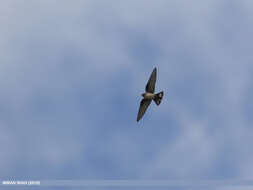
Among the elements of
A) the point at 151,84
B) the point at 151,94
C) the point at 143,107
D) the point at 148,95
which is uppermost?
the point at 151,84

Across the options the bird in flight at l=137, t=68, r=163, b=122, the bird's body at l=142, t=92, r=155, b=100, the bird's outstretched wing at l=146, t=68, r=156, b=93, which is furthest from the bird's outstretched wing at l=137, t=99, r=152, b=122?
the bird's outstretched wing at l=146, t=68, r=156, b=93

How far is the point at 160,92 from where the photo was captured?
8462 centimetres

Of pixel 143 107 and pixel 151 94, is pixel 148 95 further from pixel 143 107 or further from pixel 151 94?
pixel 143 107

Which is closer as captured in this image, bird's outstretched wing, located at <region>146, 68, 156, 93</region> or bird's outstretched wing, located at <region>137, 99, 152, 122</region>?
bird's outstretched wing, located at <region>146, 68, 156, 93</region>

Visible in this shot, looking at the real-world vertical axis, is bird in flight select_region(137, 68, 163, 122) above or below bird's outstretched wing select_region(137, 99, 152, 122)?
above

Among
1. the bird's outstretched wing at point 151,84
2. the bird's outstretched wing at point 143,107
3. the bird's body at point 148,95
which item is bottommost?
the bird's outstretched wing at point 143,107

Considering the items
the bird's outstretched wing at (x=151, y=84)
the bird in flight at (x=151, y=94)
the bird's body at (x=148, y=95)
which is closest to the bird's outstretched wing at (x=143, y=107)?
the bird in flight at (x=151, y=94)

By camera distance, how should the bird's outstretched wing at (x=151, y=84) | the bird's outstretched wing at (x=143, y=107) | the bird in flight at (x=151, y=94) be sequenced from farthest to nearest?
1. the bird's outstretched wing at (x=143, y=107)
2. the bird's outstretched wing at (x=151, y=84)
3. the bird in flight at (x=151, y=94)

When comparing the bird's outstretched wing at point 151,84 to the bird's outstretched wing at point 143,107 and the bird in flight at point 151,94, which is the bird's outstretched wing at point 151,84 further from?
the bird's outstretched wing at point 143,107

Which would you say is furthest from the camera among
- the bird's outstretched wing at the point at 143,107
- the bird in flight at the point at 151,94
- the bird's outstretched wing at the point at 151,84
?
the bird's outstretched wing at the point at 143,107

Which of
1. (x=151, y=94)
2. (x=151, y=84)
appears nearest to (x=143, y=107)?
(x=151, y=94)

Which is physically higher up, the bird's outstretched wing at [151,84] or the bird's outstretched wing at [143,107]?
the bird's outstretched wing at [151,84]

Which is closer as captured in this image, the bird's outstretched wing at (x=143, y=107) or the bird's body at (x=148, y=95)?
the bird's body at (x=148, y=95)

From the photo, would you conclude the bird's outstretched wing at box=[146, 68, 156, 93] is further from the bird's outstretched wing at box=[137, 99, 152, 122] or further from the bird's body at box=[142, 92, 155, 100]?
the bird's outstretched wing at box=[137, 99, 152, 122]
